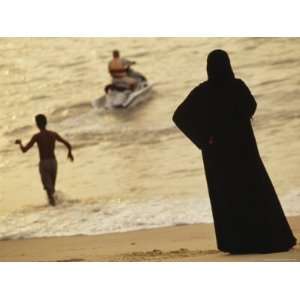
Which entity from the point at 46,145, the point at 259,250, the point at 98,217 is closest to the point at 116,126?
the point at 46,145

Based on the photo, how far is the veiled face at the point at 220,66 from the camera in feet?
14.7

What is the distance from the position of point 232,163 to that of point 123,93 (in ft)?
2.29

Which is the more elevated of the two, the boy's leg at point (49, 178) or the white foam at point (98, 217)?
the boy's leg at point (49, 178)

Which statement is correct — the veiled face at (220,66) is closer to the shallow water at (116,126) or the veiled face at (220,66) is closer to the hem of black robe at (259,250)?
the shallow water at (116,126)

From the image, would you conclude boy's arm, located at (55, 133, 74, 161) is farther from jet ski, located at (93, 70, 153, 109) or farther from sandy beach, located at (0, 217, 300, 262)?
sandy beach, located at (0, 217, 300, 262)

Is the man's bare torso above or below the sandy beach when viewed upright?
above

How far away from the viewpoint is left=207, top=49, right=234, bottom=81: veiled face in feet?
14.7

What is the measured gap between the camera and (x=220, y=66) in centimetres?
449

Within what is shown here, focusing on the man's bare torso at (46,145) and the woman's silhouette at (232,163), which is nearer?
the woman's silhouette at (232,163)

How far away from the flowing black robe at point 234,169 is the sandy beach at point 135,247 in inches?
2.2

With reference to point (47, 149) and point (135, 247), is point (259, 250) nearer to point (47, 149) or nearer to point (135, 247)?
point (135, 247)

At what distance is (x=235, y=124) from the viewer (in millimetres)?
4465

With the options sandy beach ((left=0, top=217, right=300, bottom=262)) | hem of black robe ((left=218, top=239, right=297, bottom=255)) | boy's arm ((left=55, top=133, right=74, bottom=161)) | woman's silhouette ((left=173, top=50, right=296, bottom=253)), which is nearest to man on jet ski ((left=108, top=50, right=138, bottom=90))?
woman's silhouette ((left=173, top=50, right=296, bottom=253))

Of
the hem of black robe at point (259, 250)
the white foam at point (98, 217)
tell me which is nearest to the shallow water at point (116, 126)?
the white foam at point (98, 217)
